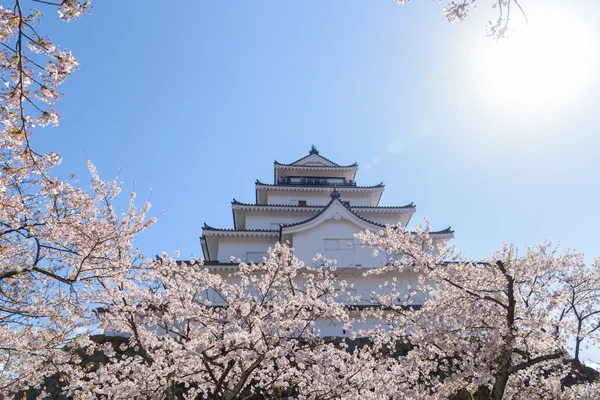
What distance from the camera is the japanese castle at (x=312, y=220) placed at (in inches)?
831

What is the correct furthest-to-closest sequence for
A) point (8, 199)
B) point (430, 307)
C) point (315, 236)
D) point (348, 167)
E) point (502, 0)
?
point (348, 167) < point (315, 236) < point (430, 307) < point (8, 199) < point (502, 0)

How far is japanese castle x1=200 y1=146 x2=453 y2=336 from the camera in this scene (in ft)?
69.3

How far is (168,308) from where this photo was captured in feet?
26.3

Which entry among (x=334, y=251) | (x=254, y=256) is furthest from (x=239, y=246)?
(x=334, y=251)

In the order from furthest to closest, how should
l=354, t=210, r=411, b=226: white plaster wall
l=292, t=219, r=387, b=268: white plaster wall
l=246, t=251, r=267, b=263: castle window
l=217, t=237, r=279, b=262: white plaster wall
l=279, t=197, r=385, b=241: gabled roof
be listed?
l=354, t=210, r=411, b=226: white plaster wall
l=246, t=251, r=267, b=263: castle window
l=217, t=237, r=279, b=262: white plaster wall
l=279, t=197, r=385, b=241: gabled roof
l=292, t=219, r=387, b=268: white plaster wall

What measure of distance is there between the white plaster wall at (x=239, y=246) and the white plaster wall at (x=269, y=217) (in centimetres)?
163

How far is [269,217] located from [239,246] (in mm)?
3075

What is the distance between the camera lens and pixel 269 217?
25.1 m

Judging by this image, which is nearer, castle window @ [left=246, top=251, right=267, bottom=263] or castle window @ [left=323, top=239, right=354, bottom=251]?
castle window @ [left=323, top=239, right=354, bottom=251]

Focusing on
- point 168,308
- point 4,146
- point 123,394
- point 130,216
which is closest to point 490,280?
point 168,308

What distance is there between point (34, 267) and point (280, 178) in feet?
78.1

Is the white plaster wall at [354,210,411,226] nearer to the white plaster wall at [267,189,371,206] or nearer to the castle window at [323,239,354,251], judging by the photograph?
the white plaster wall at [267,189,371,206]

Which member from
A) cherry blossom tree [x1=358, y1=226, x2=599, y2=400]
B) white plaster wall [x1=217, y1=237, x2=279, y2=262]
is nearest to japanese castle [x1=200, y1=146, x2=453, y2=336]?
white plaster wall [x1=217, y1=237, x2=279, y2=262]

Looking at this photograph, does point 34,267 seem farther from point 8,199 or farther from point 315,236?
point 315,236
